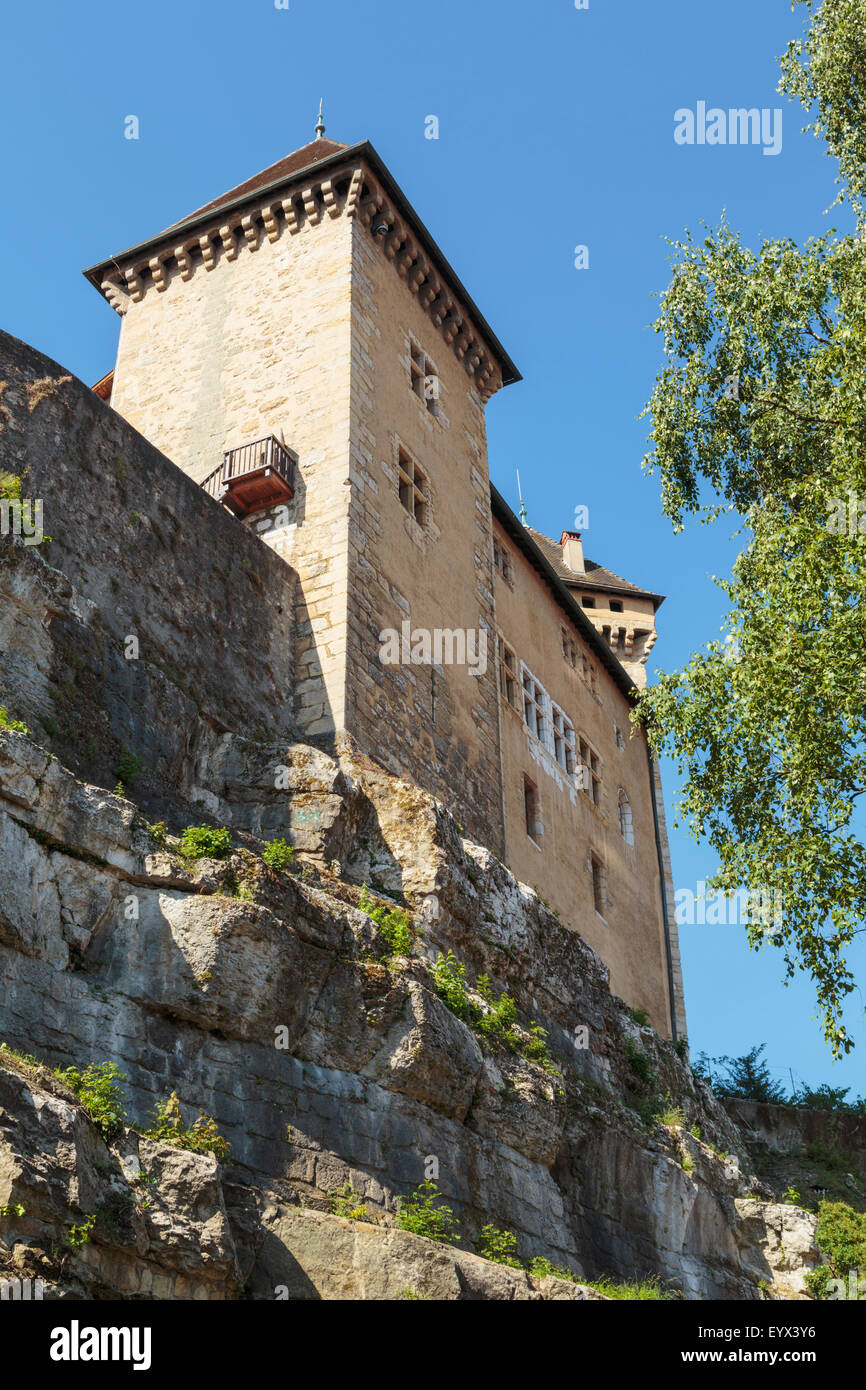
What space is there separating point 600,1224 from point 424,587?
9.82 metres

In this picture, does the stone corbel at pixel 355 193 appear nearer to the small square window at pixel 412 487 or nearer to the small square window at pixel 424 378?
the small square window at pixel 424 378

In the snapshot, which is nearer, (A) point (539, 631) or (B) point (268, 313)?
(B) point (268, 313)

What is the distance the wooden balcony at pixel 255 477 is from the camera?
20.8m

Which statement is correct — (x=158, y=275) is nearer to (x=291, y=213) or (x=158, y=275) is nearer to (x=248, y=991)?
(x=291, y=213)

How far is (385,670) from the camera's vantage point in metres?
20.2

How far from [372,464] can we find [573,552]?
66.8 feet

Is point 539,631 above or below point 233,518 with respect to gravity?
above

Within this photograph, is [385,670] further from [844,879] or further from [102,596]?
[844,879]

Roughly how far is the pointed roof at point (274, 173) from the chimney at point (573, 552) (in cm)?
1629

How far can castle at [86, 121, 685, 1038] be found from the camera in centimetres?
2039

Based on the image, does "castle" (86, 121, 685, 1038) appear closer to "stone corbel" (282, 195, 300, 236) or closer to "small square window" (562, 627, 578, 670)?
"stone corbel" (282, 195, 300, 236)

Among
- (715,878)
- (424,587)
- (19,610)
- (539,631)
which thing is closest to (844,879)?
(715,878)

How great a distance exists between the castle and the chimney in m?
10.8
